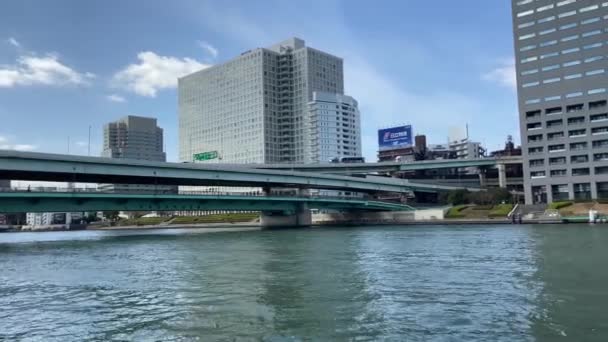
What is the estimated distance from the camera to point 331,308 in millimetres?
19719

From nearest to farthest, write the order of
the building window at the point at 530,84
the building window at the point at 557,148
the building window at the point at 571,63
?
the building window at the point at 571,63, the building window at the point at 557,148, the building window at the point at 530,84

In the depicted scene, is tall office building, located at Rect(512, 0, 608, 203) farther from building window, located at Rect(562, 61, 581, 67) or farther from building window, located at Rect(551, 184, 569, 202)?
building window, located at Rect(562, 61, 581, 67)

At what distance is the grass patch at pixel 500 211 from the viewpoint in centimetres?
10173

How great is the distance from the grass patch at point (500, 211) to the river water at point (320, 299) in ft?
216

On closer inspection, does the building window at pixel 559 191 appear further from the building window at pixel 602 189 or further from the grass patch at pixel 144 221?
the grass patch at pixel 144 221

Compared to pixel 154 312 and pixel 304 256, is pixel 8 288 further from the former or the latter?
pixel 304 256

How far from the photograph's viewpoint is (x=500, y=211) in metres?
105

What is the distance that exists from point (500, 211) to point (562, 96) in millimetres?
41986

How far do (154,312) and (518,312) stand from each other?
13632mm

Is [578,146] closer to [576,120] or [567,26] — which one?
[576,120]

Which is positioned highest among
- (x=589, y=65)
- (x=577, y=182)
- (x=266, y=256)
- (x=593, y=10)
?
(x=593, y=10)

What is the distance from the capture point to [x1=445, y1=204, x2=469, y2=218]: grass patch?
357 feet

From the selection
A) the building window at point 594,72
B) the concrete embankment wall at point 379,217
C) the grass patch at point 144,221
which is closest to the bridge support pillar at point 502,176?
the building window at point 594,72

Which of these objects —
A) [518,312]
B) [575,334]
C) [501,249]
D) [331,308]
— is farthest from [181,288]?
[501,249]
